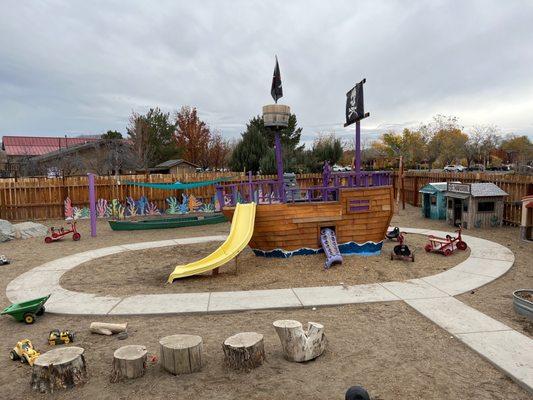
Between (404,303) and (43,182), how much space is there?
18.5 m

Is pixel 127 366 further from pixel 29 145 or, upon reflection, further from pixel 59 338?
pixel 29 145

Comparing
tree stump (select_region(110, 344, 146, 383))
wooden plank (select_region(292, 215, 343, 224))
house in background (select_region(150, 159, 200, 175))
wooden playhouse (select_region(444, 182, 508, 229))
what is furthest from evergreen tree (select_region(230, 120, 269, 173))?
tree stump (select_region(110, 344, 146, 383))

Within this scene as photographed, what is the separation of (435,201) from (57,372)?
52.4 ft

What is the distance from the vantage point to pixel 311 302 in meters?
6.73

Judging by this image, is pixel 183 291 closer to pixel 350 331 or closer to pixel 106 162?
pixel 350 331

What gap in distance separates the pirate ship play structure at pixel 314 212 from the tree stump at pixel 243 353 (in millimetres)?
4996

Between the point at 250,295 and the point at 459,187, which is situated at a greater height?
the point at 459,187

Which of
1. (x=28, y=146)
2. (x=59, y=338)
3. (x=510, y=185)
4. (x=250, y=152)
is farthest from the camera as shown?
(x=28, y=146)

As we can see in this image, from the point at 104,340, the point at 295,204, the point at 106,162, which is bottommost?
the point at 104,340

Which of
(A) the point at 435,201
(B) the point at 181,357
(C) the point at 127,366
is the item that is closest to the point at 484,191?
(A) the point at 435,201

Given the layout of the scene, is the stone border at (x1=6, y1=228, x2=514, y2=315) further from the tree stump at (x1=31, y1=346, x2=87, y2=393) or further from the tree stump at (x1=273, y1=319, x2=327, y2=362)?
the tree stump at (x1=31, y1=346, x2=87, y2=393)

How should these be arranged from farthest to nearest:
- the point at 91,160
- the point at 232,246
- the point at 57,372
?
the point at 91,160 < the point at 232,246 < the point at 57,372

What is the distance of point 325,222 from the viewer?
9.66 m

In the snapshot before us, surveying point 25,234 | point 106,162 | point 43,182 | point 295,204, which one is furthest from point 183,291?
point 106,162
